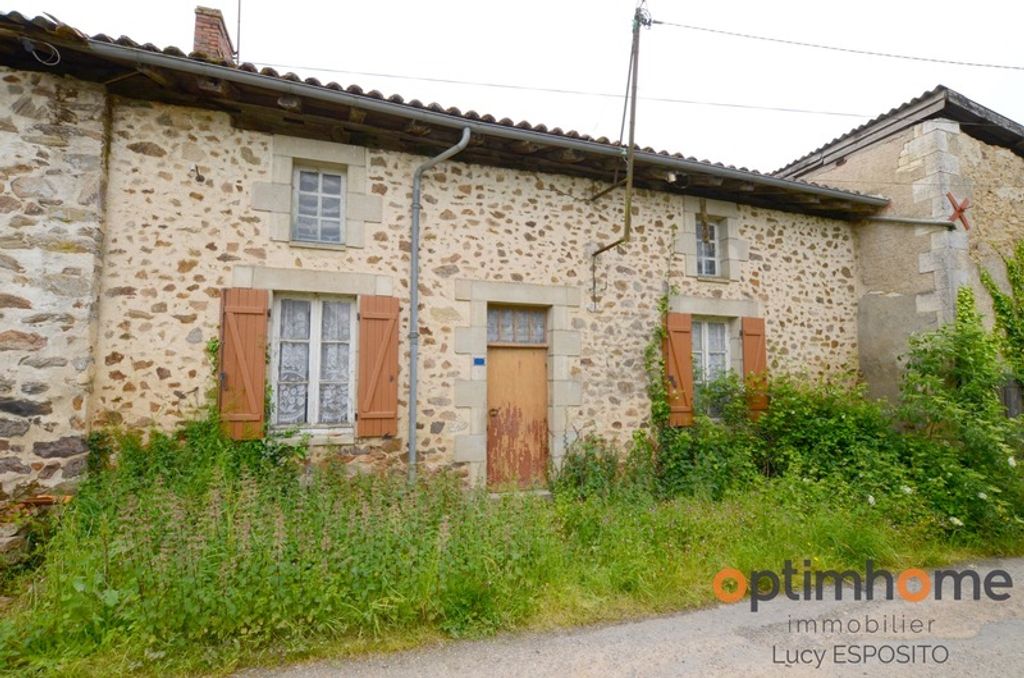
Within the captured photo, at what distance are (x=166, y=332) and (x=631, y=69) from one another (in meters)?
5.25

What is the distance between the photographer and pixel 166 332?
4.65 meters

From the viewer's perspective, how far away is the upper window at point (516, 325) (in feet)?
19.5

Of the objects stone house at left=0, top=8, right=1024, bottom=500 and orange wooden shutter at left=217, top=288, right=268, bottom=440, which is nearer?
stone house at left=0, top=8, right=1024, bottom=500

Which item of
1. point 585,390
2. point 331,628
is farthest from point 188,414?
point 585,390

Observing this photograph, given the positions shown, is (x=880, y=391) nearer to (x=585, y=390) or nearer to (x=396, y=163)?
(x=585, y=390)

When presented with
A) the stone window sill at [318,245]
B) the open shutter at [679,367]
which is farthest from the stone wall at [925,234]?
the stone window sill at [318,245]

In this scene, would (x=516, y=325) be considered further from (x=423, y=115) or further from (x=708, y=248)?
(x=708, y=248)

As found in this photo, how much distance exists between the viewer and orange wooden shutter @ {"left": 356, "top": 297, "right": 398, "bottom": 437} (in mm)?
5102

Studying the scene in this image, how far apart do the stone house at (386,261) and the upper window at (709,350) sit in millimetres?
38

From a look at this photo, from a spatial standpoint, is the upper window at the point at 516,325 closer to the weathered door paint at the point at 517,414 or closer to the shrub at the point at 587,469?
the weathered door paint at the point at 517,414

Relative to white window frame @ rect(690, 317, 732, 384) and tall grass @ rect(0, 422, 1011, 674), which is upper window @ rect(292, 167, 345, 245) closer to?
tall grass @ rect(0, 422, 1011, 674)

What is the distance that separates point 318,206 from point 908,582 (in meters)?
6.05

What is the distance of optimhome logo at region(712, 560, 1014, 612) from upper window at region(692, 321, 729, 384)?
9.88ft

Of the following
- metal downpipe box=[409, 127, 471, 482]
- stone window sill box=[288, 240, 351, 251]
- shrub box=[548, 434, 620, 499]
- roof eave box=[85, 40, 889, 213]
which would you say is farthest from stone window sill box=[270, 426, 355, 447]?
roof eave box=[85, 40, 889, 213]
